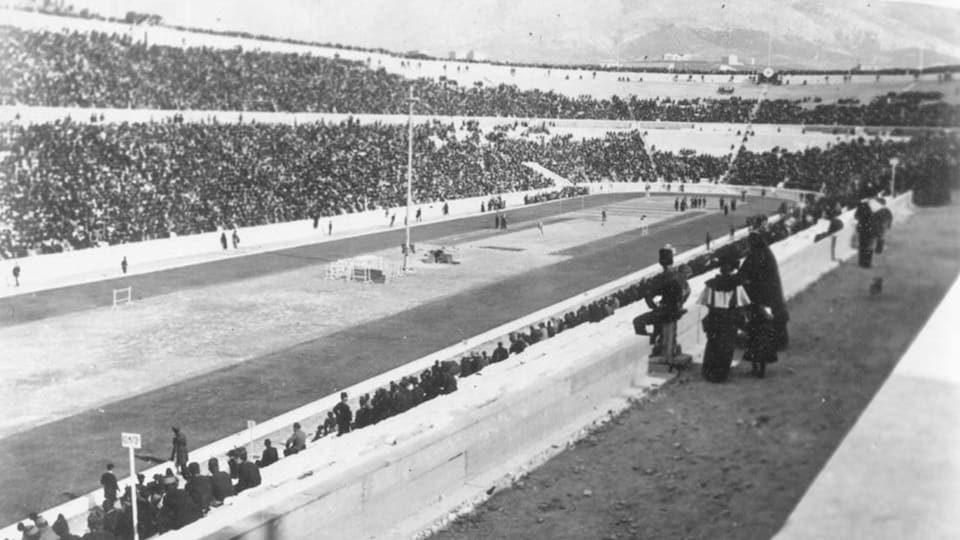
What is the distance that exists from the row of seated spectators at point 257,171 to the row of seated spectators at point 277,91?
2685mm

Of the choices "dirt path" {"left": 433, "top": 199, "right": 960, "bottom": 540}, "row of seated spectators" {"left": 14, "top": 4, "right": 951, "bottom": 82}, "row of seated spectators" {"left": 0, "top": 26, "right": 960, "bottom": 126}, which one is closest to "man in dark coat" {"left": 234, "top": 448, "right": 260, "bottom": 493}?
"dirt path" {"left": 433, "top": 199, "right": 960, "bottom": 540}

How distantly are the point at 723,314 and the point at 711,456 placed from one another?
2.08 m

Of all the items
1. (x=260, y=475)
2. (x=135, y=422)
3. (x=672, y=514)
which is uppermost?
(x=672, y=514)

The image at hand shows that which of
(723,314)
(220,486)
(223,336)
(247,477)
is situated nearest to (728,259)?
(723,314)

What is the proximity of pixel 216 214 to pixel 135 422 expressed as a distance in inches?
914

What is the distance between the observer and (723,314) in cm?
977

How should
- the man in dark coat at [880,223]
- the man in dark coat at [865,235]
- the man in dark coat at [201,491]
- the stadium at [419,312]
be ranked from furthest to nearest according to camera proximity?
the man in dark coat at [880,223]
the man in dark coat at [865,235]
the man in dark coat at [201,491]
the stadium at [419,312]

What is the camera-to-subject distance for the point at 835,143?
232ft

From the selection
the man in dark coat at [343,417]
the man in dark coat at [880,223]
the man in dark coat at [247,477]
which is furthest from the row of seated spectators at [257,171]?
the man in dark coat at [247,477]

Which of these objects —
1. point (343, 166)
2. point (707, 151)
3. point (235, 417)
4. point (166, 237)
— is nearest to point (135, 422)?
point (235, 417)

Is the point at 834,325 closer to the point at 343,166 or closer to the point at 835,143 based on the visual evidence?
the point at 343,166

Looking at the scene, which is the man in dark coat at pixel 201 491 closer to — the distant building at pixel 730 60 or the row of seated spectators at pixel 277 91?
the row of seated spectators at pixel 277 91

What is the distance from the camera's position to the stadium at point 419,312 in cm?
718

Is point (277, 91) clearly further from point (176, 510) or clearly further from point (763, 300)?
point (763, 300)
